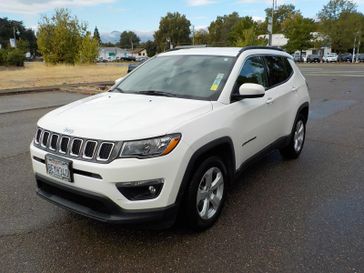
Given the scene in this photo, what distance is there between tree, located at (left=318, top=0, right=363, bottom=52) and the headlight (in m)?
66.9

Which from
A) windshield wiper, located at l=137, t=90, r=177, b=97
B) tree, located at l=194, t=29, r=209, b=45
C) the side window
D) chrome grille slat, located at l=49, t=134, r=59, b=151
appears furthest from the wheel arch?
tree, located at l=194, t=29, r=209, b=45

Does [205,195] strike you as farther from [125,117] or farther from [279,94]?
[279,94]

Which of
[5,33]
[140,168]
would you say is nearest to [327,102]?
[140,168]

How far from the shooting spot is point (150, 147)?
2832 millimetres

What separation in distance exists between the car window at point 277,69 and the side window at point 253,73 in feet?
0.63

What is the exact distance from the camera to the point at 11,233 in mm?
3449

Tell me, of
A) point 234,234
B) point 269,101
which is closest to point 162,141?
point 234,234

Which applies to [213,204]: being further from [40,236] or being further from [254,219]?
[40,236]

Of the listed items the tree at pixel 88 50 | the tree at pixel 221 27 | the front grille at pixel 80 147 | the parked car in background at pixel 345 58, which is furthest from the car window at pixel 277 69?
the tree at pixel 221 27

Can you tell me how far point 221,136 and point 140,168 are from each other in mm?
976

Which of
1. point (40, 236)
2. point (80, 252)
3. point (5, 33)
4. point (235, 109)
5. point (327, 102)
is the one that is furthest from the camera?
point (5, 33)

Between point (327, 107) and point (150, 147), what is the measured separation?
981 cm

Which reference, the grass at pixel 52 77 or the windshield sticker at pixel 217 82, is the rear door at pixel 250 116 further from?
the grass at pixel 52 77

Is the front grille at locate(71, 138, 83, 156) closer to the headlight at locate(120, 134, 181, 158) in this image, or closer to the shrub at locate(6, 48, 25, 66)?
the headlight at locate(120, 134, 181, 158)
